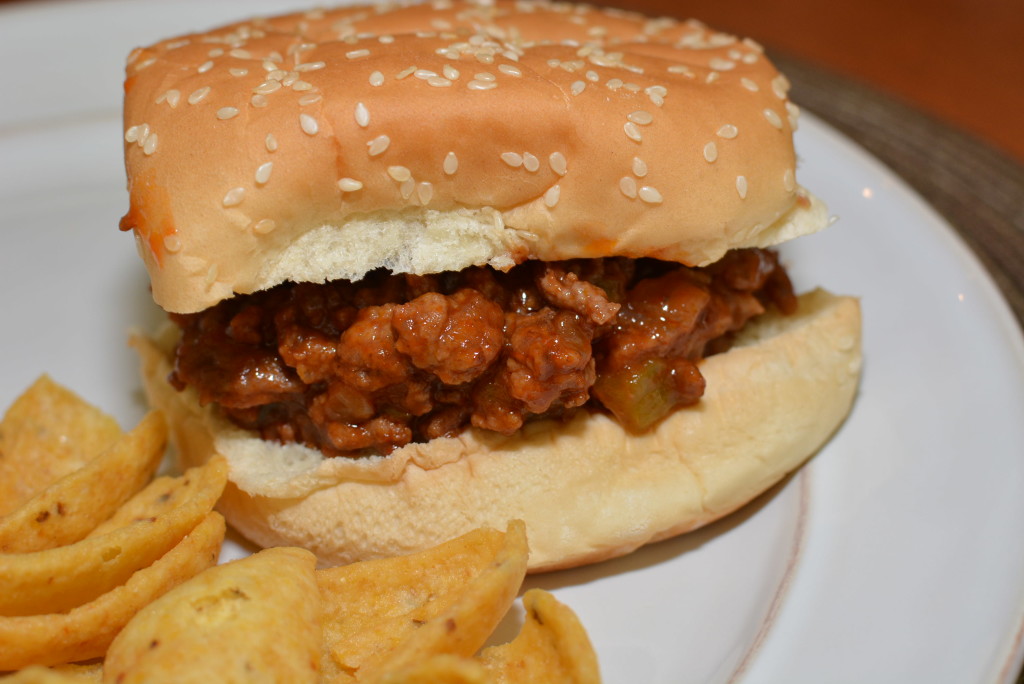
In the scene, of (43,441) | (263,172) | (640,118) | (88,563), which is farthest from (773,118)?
A: (43,441)

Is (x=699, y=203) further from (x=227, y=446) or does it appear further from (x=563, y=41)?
(x=227, y=446)

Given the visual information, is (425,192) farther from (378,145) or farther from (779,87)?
(779,87)

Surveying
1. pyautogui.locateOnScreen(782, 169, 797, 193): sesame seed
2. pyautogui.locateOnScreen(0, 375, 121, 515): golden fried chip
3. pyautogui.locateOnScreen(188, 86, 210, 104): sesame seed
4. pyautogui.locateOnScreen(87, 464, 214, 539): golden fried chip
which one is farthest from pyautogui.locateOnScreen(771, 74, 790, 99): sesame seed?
pyautogui.locateOnScreen(0, 375, 121, 515): golden fried chip

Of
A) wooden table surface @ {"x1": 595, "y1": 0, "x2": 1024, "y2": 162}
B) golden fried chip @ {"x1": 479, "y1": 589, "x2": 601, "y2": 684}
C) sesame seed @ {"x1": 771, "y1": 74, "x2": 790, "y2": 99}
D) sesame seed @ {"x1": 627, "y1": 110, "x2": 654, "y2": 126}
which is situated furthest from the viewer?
wooden table surface @ {"x1": 595, "y1": 0, "x2": 1024, "y2": 162}

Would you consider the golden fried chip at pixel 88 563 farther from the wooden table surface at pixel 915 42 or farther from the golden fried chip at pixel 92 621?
the wooden table surface at pixel 915 42

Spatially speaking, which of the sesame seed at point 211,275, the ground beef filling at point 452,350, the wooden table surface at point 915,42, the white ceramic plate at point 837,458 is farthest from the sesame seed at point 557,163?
the wooden table surface at point 915,42

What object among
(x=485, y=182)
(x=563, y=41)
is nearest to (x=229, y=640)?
(x=485, y=182)

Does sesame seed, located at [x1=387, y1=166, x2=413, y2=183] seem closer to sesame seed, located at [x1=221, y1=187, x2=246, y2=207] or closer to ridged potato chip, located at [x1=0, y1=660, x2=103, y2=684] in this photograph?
sesame seed, located at [x1=221, y1=187, x2=246, y2=207]
